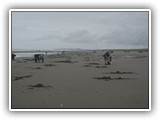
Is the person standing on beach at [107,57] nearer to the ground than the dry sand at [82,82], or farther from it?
farther from it

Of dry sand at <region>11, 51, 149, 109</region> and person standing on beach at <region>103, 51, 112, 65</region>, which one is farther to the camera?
person standing on beach at <region>103, 51, 112, 65</region>

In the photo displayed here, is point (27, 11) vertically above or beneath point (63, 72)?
above

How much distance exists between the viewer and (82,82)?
9.77 feet

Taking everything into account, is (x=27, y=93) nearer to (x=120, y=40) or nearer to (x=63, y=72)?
(x=63, y=72)

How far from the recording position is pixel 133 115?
285cm

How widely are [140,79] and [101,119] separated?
21.3 inches

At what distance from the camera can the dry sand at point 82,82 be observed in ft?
9.41

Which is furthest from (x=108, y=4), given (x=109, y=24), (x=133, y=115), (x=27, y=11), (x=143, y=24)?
(x=133, y=115)

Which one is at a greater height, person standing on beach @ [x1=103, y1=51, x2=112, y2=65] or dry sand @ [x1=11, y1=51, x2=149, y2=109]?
person standing on beach @ [x1=103, y1=51, x2=112, y2=65]

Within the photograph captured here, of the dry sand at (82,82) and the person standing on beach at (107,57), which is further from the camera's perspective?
the person standing on beach at (107,57)

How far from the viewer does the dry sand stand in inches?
113

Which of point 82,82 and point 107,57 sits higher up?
point 107,57

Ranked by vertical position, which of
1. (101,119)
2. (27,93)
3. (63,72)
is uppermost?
(63,72)

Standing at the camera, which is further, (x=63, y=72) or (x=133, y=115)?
(x=63, y=72)
